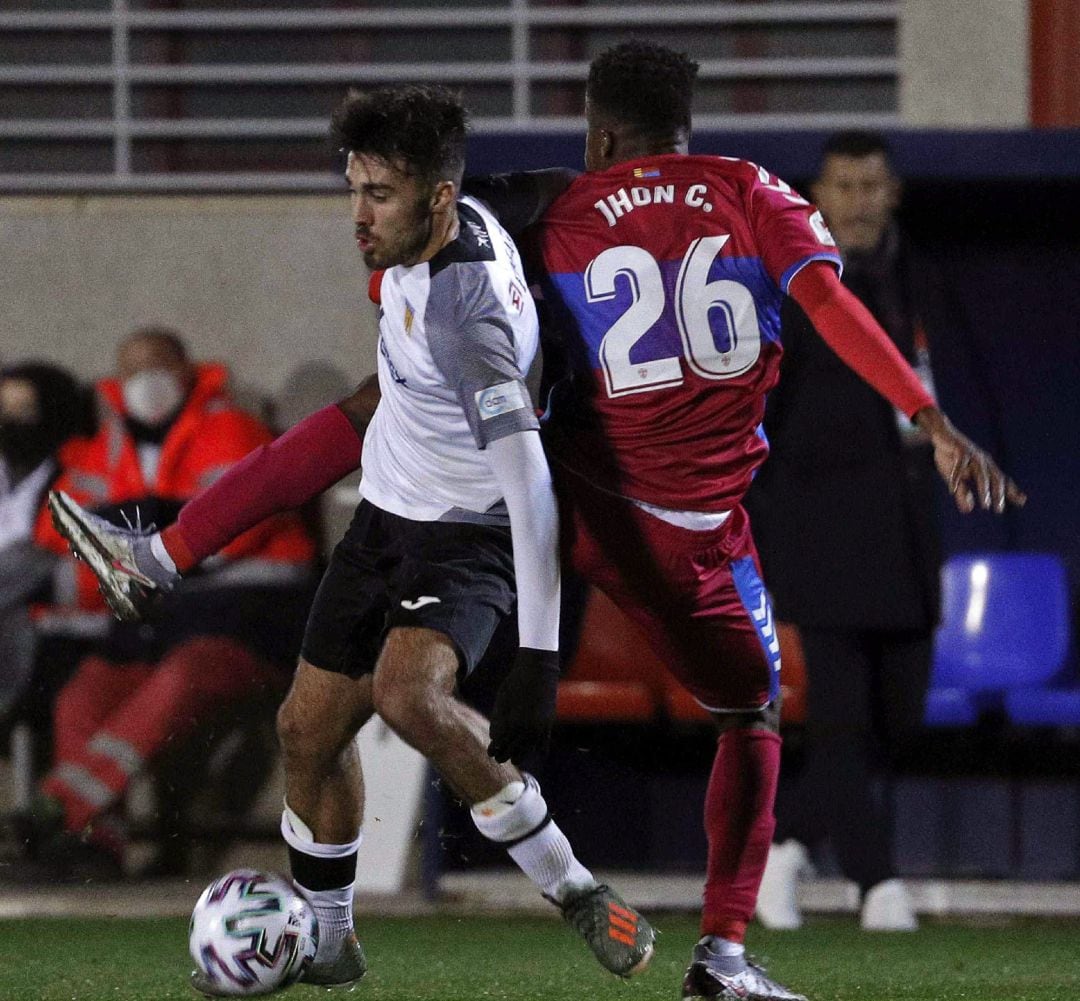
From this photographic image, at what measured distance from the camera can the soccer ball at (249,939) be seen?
3.90 m

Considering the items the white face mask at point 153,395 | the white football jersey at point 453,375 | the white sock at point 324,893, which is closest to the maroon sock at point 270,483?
the white football jersey at point 453,375

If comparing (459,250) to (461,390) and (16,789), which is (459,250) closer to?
(461,390)

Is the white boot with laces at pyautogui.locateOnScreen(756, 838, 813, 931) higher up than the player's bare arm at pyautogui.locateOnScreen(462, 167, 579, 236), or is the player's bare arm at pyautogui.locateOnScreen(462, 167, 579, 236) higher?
the player's bare arm at pyautogui.locateOnScreen(462, 167, 579, 236)

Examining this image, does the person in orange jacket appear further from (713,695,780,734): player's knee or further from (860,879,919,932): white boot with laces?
(713,695,780,734): player's knee

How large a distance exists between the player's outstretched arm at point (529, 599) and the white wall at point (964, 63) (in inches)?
209

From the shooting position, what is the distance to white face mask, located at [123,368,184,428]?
694 cm

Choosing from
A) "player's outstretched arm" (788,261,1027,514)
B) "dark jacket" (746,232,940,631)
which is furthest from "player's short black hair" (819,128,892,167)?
"player's outstretched arm" (788,261,1027,514)

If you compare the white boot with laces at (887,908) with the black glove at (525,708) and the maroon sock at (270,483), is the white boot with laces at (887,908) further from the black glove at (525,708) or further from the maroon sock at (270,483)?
the black glove at (525,708)

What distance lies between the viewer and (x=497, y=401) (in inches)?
147

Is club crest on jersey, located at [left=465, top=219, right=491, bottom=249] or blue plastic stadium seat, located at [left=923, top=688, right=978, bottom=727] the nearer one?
club crest on jersey, located at [left=465, top=219, right=491, bottom=249]

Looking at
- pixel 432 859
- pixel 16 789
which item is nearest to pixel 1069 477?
pixel 432 859

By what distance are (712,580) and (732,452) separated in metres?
0.24

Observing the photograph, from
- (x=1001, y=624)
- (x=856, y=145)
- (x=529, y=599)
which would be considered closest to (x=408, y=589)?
(x=529, y=599)

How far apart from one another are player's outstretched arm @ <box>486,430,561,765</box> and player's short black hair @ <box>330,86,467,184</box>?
1.71 ft
